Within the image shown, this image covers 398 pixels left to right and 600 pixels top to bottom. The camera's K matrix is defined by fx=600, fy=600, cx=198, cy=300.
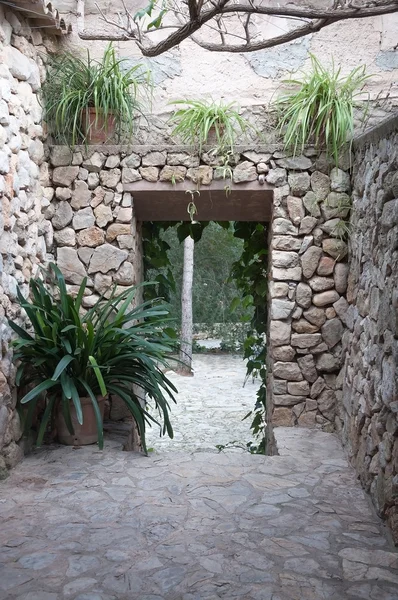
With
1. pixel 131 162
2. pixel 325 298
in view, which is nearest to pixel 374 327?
pixel 325 298

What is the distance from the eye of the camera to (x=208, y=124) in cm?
337

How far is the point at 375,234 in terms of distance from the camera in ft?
8.88

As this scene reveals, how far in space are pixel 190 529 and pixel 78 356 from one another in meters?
1.18

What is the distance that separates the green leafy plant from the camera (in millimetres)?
2979

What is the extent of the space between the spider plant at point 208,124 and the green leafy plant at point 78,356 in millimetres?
974

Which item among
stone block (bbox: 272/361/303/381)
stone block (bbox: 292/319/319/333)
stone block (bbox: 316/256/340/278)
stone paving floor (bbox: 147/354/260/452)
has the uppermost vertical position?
stone block (bbox: 316/256/340/278)

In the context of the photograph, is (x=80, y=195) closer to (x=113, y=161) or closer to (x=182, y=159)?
(x=113, y=161)

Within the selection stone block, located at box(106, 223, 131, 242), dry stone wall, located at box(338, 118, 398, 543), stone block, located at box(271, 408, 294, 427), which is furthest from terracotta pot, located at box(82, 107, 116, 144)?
stone block, located at box(271, 408, 294, 427)

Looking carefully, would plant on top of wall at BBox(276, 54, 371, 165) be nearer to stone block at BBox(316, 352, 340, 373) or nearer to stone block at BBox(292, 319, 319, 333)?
stone block at BBox(292, 319, 319, 333)

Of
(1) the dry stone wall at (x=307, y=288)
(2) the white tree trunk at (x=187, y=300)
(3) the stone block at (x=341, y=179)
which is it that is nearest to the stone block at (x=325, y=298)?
(1) the dry stone wall at (x=307, y=288)

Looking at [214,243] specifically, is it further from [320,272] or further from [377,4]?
[377,4]

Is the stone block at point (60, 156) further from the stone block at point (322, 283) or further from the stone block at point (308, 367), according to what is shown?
the stone block at point (308, 367)

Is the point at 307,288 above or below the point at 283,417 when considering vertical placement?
above

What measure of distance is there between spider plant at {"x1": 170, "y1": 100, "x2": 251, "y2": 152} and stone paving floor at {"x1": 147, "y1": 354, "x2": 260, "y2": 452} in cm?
231
